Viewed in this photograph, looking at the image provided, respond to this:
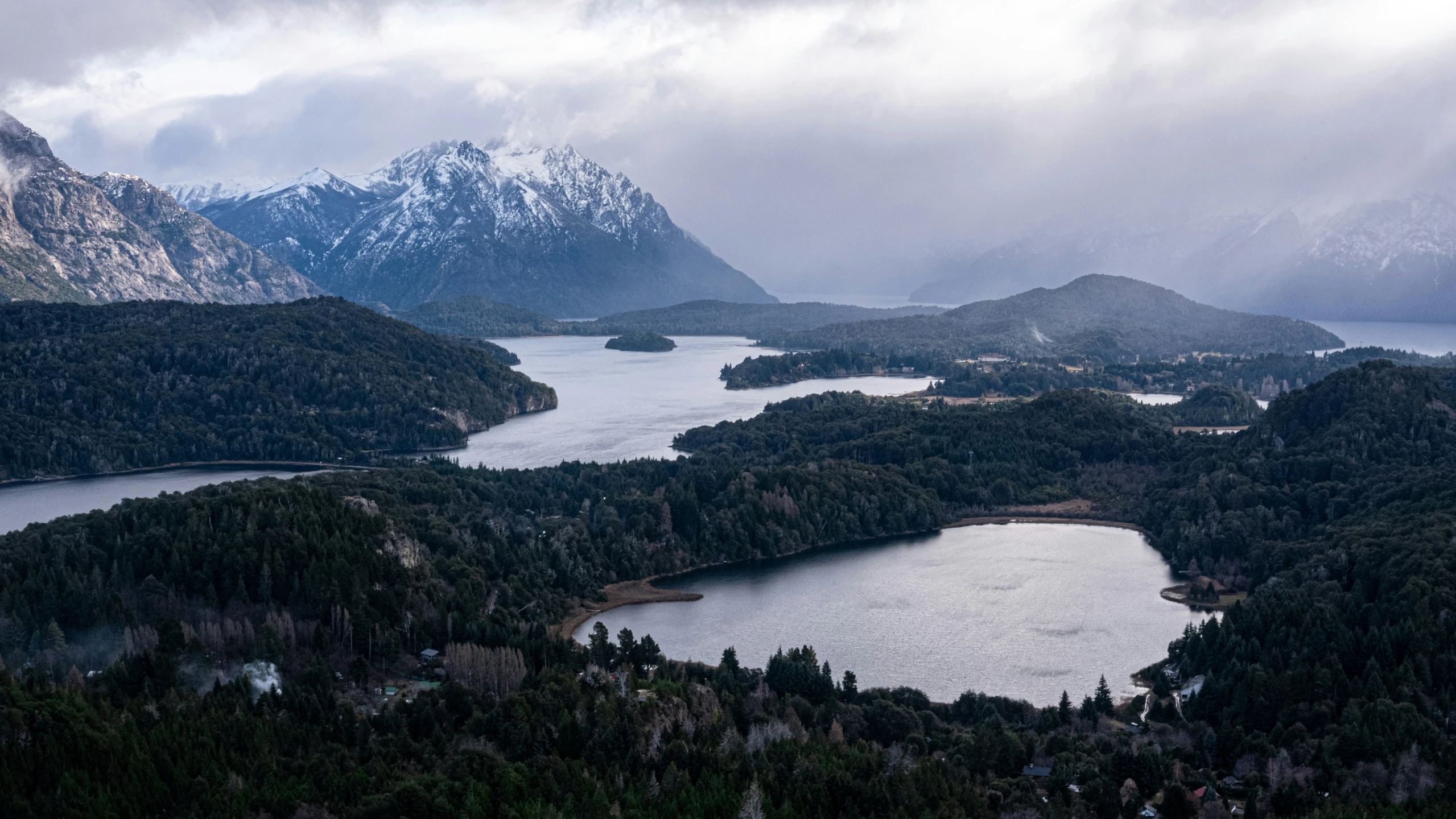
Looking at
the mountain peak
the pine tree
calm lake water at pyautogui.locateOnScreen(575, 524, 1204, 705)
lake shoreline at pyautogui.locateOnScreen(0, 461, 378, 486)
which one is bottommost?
the pine tree

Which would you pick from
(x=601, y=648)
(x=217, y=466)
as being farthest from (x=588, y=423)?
(x=601, y=648)

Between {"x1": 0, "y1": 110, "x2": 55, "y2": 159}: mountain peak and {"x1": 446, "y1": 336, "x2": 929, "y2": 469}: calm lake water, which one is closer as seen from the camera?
{"x1": 446, "y1": 336, "x2": 929, "y2": 469}: calm lake water

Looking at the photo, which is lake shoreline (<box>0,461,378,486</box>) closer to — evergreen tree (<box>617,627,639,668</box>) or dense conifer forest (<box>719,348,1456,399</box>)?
evergreen tree (<box>617,627,639,668</box>)

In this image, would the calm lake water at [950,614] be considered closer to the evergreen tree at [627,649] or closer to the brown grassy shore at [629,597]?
the brown grassy shore at [629,597]

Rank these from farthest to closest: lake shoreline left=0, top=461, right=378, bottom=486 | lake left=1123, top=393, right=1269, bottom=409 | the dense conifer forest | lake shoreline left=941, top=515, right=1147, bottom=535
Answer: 1. the dense conifer forest
2. lake left=1123, top=393, right=1269, bottom=409
3. lake shoreline left=0, top=461, right=378, bottom=486
4. lake shoreline left=941, top=515, right=1147, bottom=535

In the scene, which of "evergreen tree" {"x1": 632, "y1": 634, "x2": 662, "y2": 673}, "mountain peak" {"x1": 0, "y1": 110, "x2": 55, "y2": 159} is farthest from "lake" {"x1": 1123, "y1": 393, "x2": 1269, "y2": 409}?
"mountain peak" {"x1": 0, "y1": 110, "x2": 55, "y2": 159}

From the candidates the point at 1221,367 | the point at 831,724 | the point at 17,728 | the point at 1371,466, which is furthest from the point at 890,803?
the point at 1221,367

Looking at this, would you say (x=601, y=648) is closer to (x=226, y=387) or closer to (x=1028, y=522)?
(x=1028, y=522)
